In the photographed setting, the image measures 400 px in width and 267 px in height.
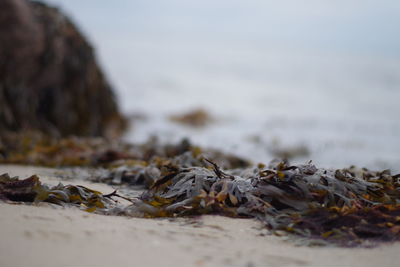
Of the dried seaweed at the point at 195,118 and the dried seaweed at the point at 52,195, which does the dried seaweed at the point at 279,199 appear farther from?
the dried seaweed at the point at 195,118

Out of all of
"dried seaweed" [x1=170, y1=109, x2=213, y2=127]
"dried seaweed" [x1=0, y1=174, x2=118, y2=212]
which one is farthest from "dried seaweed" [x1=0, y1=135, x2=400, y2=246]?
"dried seaweed" [x1=170, y1=109, x2=213, y2=127]

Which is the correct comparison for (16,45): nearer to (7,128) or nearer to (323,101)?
(7,128)

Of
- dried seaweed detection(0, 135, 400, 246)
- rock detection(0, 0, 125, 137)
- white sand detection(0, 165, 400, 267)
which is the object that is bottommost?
white sand detection(0, 165, 400, 267)

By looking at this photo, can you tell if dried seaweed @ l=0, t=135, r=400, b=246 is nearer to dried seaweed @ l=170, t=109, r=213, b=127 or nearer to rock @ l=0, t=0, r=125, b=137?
rock @ l=0, t=0, r=125, b=137

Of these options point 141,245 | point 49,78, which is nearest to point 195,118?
point 49,78

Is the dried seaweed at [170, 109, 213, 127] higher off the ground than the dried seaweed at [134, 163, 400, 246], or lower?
higher

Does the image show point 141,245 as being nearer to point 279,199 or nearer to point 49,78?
point 279,199
